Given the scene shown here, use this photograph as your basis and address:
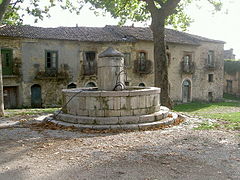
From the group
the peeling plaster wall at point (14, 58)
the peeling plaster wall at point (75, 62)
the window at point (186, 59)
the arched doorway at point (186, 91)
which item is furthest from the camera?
the arched doorway at point (186, 91)

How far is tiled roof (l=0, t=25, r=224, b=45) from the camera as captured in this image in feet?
66.4

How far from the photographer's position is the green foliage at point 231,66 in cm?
3331

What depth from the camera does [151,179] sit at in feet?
12.9

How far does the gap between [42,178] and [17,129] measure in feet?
13.8

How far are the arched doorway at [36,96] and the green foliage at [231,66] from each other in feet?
83.9

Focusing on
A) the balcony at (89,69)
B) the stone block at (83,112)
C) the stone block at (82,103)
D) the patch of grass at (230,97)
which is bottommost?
the patch of grass at (230,97)

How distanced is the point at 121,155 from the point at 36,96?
17410 mm

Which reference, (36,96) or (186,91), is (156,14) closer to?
(36,96)

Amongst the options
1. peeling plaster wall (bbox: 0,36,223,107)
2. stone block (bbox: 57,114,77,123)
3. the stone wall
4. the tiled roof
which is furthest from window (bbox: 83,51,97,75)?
the stone wall

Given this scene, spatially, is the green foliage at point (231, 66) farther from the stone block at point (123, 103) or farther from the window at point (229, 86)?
the stone block at point (123, 103)

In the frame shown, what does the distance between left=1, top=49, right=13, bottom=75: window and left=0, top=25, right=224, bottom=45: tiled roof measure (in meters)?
1.37

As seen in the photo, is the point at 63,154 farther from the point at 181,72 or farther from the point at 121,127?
the point at 181,72

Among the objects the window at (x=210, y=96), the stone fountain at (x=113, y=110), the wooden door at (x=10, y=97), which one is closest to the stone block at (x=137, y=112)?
the stone fountain at (x=113, y=110)

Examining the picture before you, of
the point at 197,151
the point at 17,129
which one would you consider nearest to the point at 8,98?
the point at 17,129
